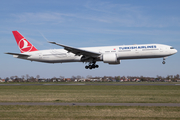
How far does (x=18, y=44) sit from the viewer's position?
171 ft

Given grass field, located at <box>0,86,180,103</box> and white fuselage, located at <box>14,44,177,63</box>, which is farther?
white fuselage, located at <box>14,44,177,63</box>

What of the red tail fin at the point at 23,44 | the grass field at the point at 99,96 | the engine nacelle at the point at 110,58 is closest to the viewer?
the grass field at the point at 99,96

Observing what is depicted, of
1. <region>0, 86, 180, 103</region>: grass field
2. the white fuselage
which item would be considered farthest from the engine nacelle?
<region>0, 86, 180, 103</region>: grass field

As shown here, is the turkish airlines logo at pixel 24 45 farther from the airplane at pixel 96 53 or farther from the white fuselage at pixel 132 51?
the white fuselage at pixel 132 51

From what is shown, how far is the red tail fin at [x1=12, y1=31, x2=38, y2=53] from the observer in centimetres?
5103

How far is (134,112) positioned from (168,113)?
205 centimetres

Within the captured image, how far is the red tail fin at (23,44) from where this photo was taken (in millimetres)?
51031

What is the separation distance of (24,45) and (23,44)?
1.13 feet

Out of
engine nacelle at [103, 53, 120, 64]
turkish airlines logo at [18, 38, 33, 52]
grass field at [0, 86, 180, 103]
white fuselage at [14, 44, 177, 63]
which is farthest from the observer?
turkish airlines logo at [18, 38, 33, 52]

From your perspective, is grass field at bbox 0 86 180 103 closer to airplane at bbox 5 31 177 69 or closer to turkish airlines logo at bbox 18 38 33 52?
airplane at bbox 5 31 177 69

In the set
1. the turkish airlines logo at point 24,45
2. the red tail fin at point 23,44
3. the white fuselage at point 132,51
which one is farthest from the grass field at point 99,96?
the turkish airlines logo at point 24,45

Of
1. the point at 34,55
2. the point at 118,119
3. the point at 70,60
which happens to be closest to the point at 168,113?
the point at 118,119

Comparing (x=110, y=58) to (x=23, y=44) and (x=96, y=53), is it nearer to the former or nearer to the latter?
(x=96, y=53)

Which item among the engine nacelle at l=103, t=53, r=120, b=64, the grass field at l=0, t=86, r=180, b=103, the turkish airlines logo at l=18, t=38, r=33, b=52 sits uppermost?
the turkish airlines logo at l=18, t=38, r=33, b=52
